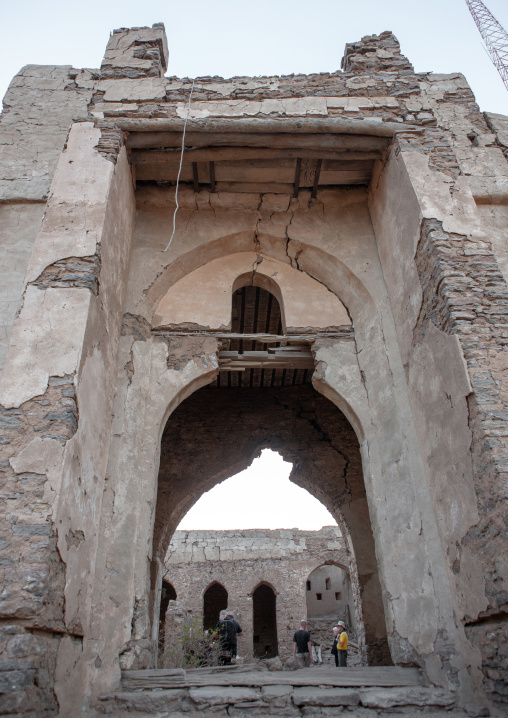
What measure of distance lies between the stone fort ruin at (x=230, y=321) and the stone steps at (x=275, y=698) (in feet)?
0.18

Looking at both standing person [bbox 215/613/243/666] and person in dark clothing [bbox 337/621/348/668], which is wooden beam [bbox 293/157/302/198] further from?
person in dark clothing [bbox 337/621/348/668]

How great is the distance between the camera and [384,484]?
435cm

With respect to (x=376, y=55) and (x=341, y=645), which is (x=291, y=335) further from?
(x=341, y=645)

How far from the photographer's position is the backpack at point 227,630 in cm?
816

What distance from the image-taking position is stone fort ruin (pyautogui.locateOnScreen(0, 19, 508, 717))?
321 cm

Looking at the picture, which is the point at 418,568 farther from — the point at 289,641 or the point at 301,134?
the point at 289,641

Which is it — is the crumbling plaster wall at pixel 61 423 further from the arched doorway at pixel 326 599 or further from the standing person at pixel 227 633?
the arched doorway at pixel 326 599

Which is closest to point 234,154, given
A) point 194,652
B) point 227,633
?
point 227,633

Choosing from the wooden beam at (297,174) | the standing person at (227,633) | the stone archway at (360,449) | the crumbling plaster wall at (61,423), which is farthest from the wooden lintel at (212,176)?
the standing person at (227,633)

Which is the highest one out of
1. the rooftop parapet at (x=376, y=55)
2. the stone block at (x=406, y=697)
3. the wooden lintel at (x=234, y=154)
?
the rooftop parapet at (x=376, y=55)

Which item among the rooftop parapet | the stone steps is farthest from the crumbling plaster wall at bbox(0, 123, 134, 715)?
the rooftop parapet

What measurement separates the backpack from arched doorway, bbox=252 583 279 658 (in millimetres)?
8104

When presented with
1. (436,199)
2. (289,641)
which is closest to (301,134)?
(436,199)

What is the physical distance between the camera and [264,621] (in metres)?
16.5
